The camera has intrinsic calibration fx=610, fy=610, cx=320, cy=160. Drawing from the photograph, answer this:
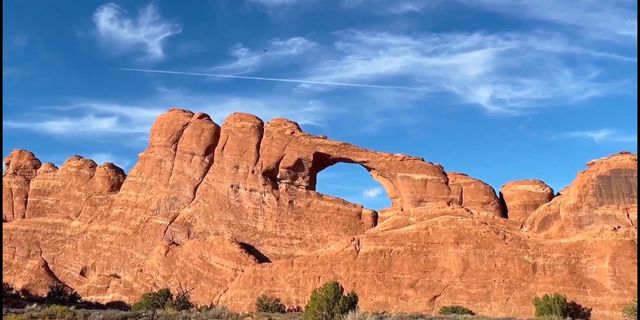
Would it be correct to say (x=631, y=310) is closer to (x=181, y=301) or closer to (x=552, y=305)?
(x=552, y=305)

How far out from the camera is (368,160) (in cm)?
6775

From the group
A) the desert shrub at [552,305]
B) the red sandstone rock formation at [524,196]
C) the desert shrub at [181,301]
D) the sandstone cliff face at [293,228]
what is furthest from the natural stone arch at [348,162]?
the desert shrub at [552,305]

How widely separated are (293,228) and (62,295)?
76.1ft

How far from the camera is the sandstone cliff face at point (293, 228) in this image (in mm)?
50562

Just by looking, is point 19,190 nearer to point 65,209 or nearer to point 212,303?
point 65,209

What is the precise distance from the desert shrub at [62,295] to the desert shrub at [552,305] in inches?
1504

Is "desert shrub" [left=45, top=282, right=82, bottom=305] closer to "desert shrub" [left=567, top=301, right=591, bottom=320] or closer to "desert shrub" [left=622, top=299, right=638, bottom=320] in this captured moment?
"desert shrub" [left=567, top=301, right=591, bottom=320]

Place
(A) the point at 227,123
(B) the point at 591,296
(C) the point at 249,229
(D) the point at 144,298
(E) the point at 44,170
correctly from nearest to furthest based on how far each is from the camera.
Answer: (B) the point at 591,296 → (D) the point at 144,298 → (C) the point at 249,229 → (A) the point at 227,123 → (E) the point at 44,170

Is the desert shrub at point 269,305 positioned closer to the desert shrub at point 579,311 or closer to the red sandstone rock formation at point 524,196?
the desert shrub at point 579,311

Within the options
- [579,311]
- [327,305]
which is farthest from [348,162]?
[327,305]

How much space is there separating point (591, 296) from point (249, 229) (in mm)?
33375

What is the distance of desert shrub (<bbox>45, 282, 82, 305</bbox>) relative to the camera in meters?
53.5

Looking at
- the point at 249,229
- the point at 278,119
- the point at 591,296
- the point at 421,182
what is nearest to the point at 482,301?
the point at 591,296

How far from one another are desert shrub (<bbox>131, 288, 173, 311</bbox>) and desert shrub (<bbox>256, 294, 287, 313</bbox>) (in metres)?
7.66
